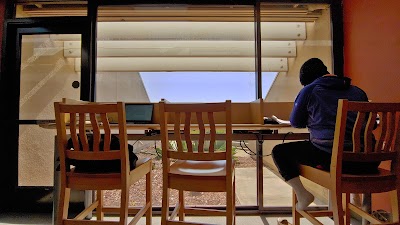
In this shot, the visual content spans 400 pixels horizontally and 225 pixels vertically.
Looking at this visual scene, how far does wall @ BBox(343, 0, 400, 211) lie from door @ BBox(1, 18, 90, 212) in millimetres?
2693

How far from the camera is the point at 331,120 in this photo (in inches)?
64.1

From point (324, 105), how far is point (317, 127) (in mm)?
144

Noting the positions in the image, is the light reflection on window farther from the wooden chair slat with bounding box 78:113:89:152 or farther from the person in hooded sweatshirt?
the wooden chair slat with bounding box 78:113:89:152

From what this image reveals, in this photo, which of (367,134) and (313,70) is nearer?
(367,134)

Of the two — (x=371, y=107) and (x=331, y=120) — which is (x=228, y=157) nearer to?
(x=331, y=120)

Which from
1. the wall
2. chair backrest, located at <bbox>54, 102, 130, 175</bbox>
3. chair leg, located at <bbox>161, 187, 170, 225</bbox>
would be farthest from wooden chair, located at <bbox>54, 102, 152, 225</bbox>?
the wall

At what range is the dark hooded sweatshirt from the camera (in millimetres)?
1630

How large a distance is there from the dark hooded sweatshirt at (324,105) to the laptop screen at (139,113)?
1.30m

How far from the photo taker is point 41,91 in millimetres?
2869

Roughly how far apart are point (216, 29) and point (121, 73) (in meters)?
1.16

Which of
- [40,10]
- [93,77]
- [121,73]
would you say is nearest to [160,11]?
[121,73]

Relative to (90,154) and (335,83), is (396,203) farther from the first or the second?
(90,154)

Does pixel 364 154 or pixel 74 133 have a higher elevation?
pixel 74 133

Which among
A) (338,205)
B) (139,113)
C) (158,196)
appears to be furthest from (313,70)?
(158,196)
